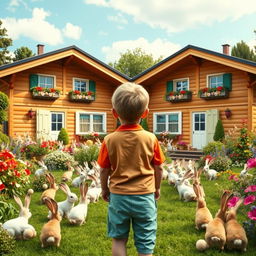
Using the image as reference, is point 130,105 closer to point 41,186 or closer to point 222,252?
point 222,252

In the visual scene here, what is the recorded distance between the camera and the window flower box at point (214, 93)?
15617 mm

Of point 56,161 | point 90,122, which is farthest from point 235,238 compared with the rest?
point 90,122

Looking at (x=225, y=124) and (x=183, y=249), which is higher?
(x=225, y=124)

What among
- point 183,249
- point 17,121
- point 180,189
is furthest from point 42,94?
point 183,249

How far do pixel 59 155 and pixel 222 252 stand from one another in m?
8.22

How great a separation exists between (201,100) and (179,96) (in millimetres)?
1247

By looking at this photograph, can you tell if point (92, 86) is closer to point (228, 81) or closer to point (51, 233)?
point (228, 81)

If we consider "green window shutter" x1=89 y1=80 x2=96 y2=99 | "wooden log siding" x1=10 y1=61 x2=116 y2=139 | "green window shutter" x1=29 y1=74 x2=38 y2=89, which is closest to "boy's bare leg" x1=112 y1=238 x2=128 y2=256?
"wooden log siding" x1=10 y1=61 x2=116 y2=139

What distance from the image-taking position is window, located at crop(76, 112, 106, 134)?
59.1 feet

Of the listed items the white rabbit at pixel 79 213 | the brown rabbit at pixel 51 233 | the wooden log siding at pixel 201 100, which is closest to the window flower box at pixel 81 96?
the wooden log siding at pixel 201 100

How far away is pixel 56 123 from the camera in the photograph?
56.9ft

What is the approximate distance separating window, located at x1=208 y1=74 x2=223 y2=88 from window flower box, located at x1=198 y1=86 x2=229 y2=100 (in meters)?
0.72

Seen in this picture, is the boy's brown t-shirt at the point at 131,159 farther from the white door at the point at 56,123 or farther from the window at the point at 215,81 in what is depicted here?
the white door at the point at 56,123

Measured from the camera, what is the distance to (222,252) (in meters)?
3.37
